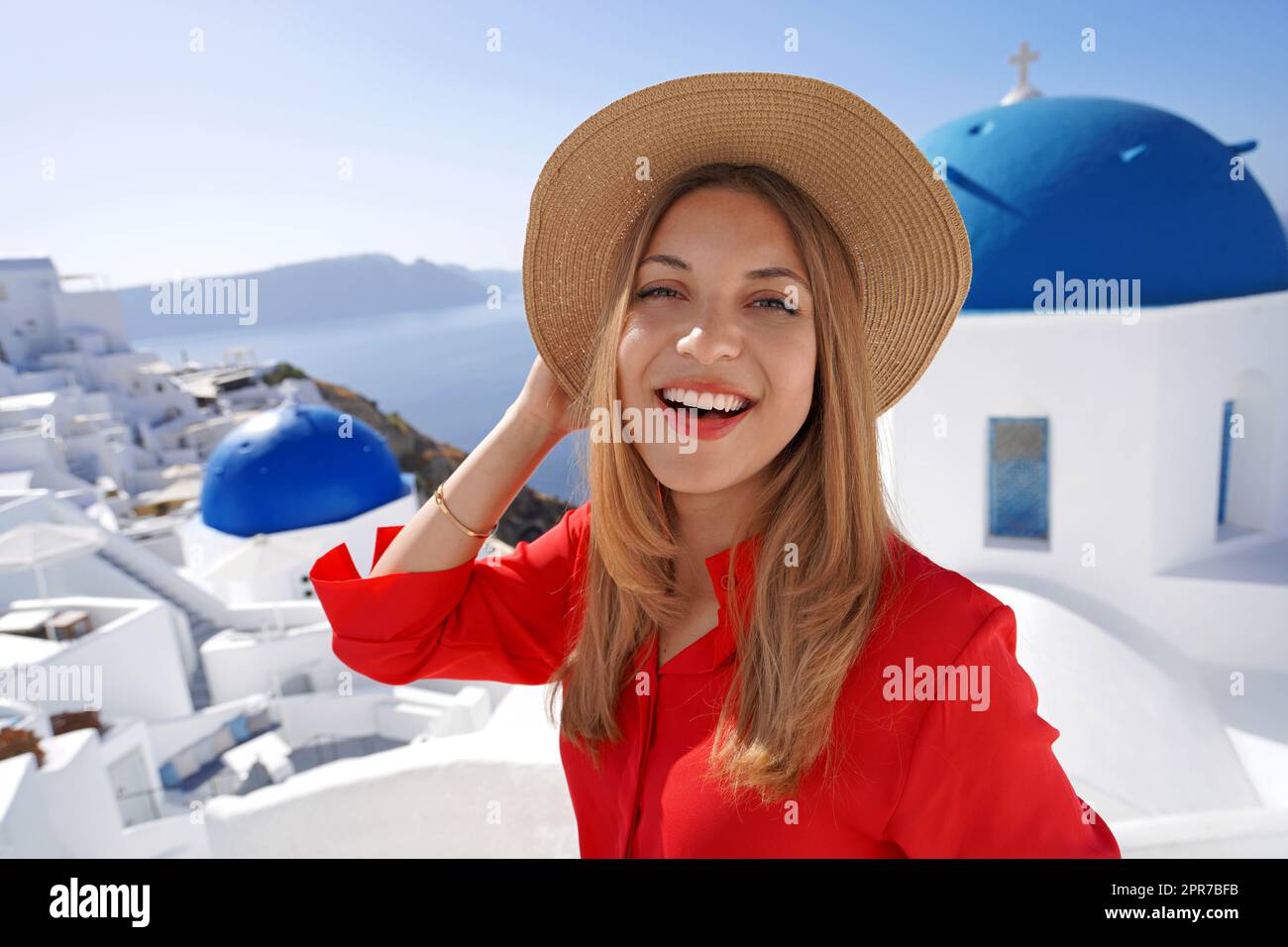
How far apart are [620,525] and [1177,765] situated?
4.74 meters

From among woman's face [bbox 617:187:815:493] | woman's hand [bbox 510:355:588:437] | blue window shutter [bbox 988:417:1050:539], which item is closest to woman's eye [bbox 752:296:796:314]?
woman's face [bbox 617:187:815:493]

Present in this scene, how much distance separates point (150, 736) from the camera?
373 inches

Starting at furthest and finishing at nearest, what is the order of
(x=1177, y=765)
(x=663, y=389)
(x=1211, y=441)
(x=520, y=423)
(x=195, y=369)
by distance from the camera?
(x=195, y=369), (x=1211, y=441), (x=1177, y=765), (x=520, y=423), (x=663, y=389)

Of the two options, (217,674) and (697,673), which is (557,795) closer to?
(697,673)

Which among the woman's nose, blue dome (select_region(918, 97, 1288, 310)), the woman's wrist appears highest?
blue dome (select_region(918, 97, 1288, 310))

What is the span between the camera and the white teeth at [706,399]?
1.33 metres

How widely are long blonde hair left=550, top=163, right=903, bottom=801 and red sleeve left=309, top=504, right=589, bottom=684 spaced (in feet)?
0.50

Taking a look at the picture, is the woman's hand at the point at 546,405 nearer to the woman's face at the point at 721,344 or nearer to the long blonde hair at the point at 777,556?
the long blonde hair at the point at 777,556

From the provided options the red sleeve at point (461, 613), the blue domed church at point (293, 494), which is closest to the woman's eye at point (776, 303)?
the red sleeve at point (461, 613)

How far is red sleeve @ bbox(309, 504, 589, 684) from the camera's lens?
167 centimetres

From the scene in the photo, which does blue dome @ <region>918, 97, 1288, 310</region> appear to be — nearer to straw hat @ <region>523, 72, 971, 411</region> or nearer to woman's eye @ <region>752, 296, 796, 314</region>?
straw hat @ <region>523, 72, 971, 411</region>

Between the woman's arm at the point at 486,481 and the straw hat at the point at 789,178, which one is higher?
the straw hat at the point at 789,178

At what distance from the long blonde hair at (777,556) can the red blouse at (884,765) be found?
39 mm
